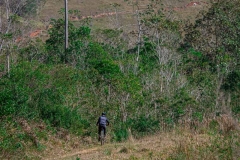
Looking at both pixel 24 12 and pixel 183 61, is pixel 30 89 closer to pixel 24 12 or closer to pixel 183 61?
pixel 183 61

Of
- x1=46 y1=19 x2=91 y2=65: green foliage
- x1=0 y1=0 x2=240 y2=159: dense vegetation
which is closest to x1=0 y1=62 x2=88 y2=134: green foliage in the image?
x1=0 y1=0 x2=240 y2=159: dense vegetation

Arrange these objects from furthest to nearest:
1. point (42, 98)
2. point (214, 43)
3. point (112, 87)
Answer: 1. point (214, 43)
2. point (112, 87)
3. point (42, 98)

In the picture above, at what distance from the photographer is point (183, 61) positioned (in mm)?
25406

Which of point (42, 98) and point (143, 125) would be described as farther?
point (143, 125)

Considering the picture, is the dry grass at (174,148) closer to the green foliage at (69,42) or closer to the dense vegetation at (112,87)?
the dense vegetation at (112,87)

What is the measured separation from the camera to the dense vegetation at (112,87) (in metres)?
16.9

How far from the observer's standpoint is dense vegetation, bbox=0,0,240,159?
16.9m

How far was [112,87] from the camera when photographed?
20250 millimetres

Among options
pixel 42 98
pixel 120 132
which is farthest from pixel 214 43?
pixel 42 98

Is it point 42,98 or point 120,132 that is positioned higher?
point 42,98

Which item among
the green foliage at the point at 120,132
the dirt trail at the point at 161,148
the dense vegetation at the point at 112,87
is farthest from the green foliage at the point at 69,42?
the dirt trail at the point at 161,148

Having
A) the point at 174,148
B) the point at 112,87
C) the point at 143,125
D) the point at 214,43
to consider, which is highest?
the point at 214,43

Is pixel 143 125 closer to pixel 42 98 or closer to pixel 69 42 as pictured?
pixel 42 98

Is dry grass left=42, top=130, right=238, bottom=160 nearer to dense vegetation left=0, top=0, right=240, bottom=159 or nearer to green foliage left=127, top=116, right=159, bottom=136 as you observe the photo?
dense vegetation left=0, top=0, right=240, bottom=159
